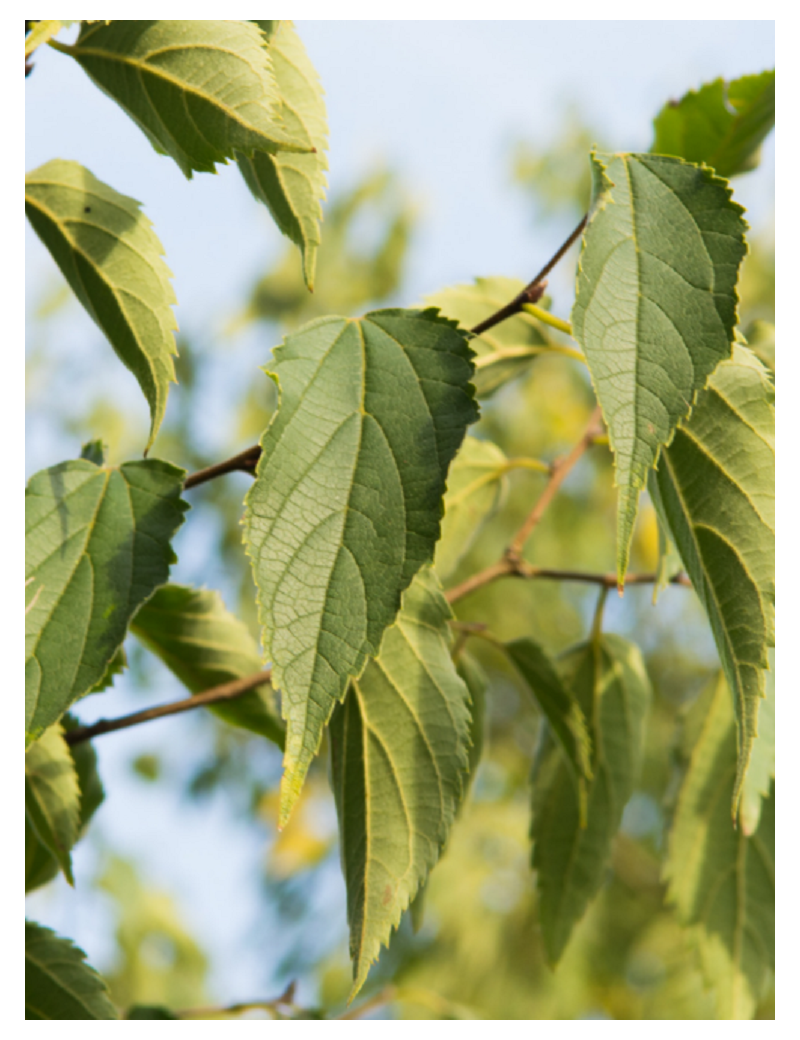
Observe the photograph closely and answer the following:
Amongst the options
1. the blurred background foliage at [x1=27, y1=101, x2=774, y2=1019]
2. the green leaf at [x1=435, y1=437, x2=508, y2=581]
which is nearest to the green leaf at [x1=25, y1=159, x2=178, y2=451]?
the green leaf at [x1=435, y1=437, x2=508, y2=581]

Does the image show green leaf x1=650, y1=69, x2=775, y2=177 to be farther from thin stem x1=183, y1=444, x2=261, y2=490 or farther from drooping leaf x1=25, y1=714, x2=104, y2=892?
drooping leaf x1=25, y1=714, x2=104, y2=892

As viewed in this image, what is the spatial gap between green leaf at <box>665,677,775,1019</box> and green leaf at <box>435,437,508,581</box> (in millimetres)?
222

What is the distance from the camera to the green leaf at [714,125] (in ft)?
2.03

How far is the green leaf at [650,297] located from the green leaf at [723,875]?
0.40 m

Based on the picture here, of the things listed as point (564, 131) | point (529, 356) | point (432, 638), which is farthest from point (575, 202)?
point (432, 638)

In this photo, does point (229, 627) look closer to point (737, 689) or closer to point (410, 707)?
point (410, 707)

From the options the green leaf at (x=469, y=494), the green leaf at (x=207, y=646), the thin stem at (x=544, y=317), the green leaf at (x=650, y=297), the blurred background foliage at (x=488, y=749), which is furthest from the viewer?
the blurred background foliage at (x=488, y=749)

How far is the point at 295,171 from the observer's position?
0.44 meters

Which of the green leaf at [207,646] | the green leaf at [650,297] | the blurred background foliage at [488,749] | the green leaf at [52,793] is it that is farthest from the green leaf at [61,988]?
the blurred background foliage at [488,749]

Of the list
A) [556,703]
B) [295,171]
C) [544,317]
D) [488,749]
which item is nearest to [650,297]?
[544,317]

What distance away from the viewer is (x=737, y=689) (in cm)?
35

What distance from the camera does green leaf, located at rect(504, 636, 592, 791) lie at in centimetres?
56

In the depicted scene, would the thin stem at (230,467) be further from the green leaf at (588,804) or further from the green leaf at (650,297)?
the green leaf at (588,804)

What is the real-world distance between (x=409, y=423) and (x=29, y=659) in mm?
190
